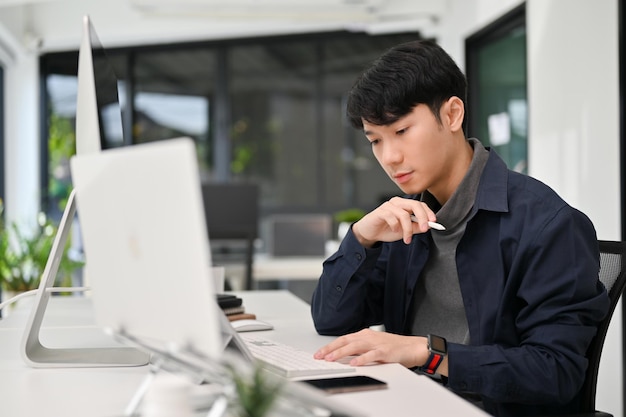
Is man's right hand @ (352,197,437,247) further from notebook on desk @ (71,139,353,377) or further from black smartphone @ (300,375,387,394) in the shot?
notebook on desk @ (71,139,353,377)

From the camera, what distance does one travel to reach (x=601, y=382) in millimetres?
3756

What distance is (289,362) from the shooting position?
4.30 feet

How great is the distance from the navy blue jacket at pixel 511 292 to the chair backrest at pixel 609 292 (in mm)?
33

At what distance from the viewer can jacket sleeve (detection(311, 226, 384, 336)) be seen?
168 cm

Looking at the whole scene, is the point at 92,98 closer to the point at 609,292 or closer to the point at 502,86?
the point at 609,292

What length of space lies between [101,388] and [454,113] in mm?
879

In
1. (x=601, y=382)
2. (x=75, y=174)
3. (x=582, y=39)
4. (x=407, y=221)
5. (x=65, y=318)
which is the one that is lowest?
(x=601, y=382)

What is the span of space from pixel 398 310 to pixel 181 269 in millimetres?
1082

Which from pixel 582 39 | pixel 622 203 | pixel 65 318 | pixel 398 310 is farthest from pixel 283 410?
pixel 582 39

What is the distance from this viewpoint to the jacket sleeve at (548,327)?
1.30 meters

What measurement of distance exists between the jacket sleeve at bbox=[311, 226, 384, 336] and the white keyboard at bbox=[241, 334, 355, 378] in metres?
0.21

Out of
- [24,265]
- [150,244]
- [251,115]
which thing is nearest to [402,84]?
[150,244]

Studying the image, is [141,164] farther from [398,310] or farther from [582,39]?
[582,39]

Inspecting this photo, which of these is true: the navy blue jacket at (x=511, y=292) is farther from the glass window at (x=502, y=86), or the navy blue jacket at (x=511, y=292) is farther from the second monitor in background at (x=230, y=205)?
the glass window at (x=502, y=86)
